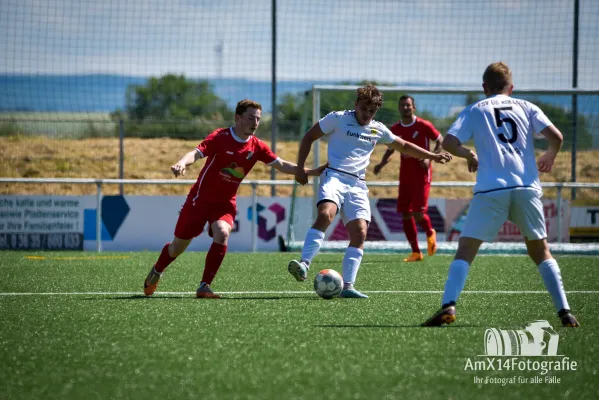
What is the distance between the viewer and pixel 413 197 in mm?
12773

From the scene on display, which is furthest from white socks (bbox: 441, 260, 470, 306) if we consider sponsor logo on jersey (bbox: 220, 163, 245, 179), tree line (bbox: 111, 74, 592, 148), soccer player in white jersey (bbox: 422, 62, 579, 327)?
tree line (bbox: 111, 74, 592, 148)

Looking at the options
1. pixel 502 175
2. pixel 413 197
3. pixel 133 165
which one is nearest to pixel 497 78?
pixel 502 175

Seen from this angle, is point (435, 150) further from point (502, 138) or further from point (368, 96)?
point (502, 138)

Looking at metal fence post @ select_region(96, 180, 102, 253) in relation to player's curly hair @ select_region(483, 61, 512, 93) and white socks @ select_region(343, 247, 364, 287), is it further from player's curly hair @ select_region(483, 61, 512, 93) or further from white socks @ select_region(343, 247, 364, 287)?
player's curly hair @ select_region(483, 61, 512, 93)

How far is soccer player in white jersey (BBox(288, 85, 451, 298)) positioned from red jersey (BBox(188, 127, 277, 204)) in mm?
560

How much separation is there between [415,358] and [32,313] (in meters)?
3.24

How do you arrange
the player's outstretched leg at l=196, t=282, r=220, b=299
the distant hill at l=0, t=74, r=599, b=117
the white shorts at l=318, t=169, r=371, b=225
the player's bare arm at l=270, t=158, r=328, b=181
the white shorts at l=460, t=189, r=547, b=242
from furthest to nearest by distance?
the distant hill at l=0, t=74, r=599, b=117
the player's bare arm at l=270, t=158, r=328, b=181
the white shorts at l=318, t=169, r=371, b=225
the player's outstretched leg at l=196, t=282, r=220, b=299
the white shorts at l=460, t=189, r=547, b=242

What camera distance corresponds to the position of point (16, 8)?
57.5 feet

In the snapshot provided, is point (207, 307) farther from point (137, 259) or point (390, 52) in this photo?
point (390, 52)

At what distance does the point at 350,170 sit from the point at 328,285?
1.15 metres

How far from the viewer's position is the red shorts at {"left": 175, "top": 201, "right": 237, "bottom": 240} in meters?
7.95

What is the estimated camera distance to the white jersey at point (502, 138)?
5715 millimetres

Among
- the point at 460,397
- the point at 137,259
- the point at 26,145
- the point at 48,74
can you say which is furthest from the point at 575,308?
the point at 26,145

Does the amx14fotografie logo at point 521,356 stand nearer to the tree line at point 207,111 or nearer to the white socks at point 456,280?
the white socks at point 456,280
